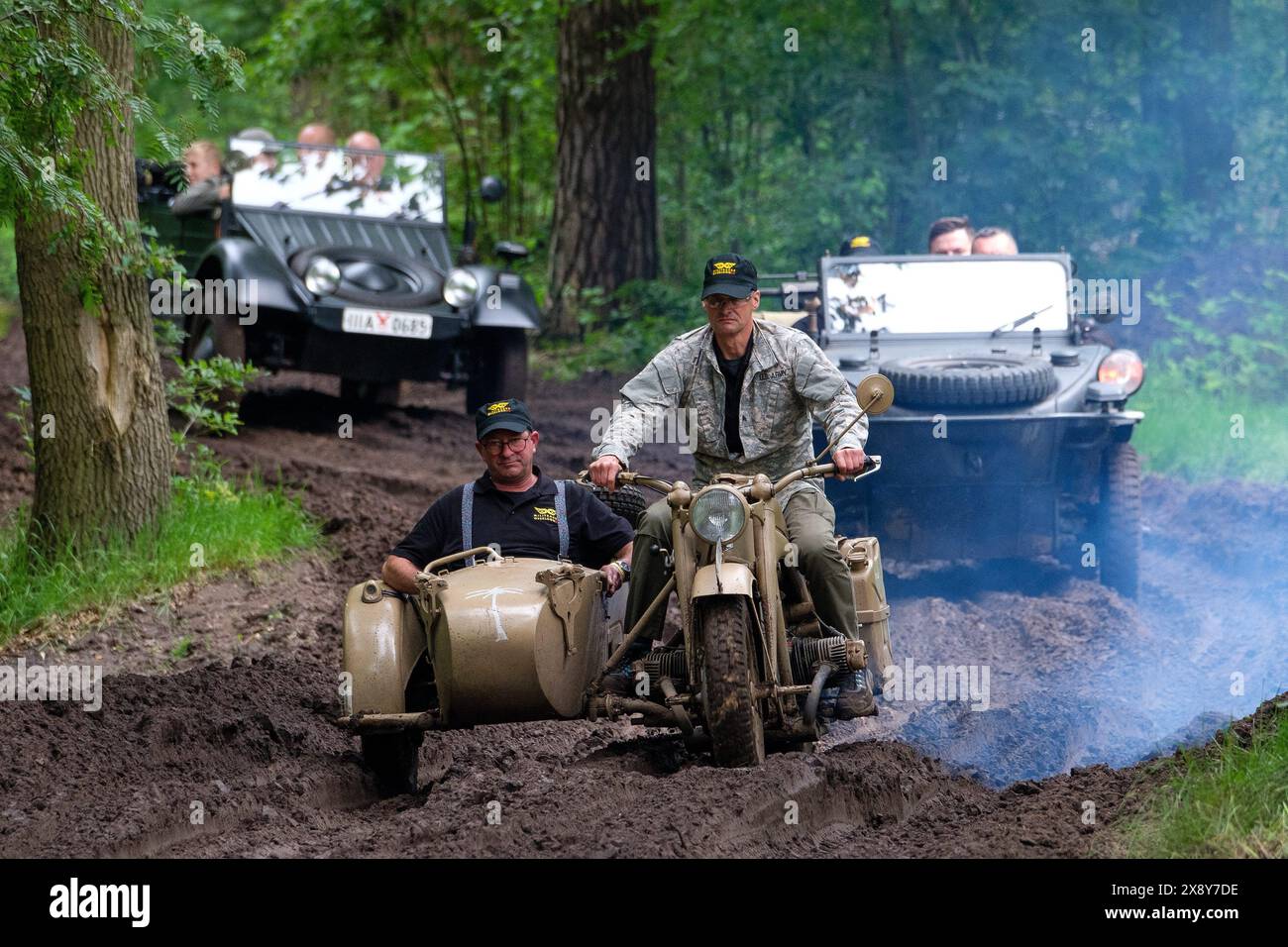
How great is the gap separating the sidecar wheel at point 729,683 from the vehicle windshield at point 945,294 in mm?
5025

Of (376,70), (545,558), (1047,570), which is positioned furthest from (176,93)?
(545,558)

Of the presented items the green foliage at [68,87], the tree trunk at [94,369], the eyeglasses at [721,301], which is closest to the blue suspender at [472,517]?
the eyeglasses at [721,301]

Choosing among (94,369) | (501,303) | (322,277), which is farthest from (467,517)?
(501,303)

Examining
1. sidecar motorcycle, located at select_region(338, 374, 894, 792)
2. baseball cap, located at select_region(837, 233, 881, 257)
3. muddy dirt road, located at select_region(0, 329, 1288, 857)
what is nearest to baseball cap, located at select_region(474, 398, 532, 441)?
sidecar motorcycle, located at select_region(338, 374, 894, 792)

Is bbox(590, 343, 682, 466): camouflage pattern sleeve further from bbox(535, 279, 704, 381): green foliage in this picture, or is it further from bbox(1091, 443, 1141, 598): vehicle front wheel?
bbox(535, 279, 704, 381): green foliage

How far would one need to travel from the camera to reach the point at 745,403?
6266 mm

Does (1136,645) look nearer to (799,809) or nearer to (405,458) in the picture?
(799,809)

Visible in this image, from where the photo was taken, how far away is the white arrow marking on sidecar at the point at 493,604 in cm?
569

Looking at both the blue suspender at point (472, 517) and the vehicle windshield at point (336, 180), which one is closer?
the blue suspender at point (472, 517)

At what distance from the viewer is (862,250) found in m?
11.4

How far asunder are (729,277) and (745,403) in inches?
17.6

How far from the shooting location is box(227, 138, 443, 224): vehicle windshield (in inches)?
531

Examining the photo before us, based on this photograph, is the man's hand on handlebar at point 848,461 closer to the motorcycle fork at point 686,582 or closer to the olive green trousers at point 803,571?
the olive green trousers at point 803,571

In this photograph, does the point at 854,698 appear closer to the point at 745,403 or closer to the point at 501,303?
the point at 745,403
